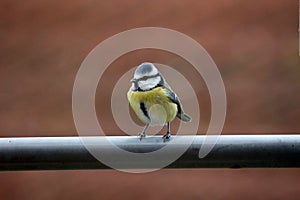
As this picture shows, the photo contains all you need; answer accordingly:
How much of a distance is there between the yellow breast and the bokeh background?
3.78 feet

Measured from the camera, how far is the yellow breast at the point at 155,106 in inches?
47.9

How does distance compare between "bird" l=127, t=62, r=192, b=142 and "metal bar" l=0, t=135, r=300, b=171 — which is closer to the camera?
"metal bar" l=0, t=135, r=300, b=171

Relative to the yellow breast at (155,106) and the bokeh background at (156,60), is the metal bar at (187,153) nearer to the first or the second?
the yellow breast at (155,106)

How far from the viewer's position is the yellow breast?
3.99ft

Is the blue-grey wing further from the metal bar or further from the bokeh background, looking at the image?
the bokeh background

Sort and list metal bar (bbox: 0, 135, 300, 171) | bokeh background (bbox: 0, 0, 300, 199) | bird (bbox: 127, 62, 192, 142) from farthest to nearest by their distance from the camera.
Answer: bokeh background (bbox: 0, 0, 300, 199), bird (bbox: 127, 62, 192, 142), metal bar (bbox: 0, 135, 300, 171)

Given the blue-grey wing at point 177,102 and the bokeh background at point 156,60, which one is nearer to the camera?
the blue-grey wing at point 177,102

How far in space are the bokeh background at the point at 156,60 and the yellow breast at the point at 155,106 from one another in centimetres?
115

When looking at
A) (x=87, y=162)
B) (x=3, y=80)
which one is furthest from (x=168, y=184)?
(x=87, y=162)

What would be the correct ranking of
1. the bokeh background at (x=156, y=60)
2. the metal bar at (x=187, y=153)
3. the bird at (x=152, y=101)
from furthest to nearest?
the bokeh background at (x=156, y=60) → the bird at (x=152, y=101) → the metal bar at (x=187, y=153)

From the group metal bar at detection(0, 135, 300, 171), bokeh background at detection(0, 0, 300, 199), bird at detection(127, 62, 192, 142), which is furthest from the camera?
bokeh background at detection(0, 0, 300, 199)

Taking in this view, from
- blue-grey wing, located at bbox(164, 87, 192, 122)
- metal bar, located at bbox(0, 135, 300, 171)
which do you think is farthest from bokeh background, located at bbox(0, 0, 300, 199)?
metal bar, located at bbox(0, 135, 300, 171)

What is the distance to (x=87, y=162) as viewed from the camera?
792 mm

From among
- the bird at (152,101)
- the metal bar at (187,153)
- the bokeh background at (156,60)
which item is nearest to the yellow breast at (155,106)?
the bird at (152,101)
